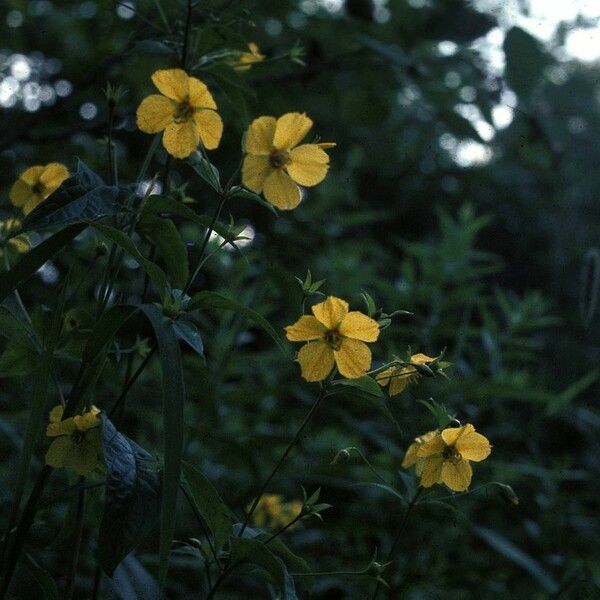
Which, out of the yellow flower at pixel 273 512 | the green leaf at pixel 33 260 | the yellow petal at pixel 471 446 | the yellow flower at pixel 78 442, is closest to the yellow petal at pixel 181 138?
the green leaf at pixel 33 260

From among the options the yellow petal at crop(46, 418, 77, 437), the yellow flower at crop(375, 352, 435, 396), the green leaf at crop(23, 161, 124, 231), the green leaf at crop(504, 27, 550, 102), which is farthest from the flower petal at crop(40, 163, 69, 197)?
the green leaf at crop(504, 27, 550, 102)

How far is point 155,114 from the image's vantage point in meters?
0.68

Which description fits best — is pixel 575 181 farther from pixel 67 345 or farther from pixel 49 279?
pixel 67 345

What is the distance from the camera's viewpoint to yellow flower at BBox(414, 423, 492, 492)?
72 centimetres

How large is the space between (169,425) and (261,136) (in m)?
0.25

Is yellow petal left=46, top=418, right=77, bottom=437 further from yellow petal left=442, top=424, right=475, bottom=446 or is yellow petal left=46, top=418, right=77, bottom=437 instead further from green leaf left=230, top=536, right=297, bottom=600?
yellow petal left=442, top=424, right=475, bottom=446

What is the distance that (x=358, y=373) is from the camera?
0.65m

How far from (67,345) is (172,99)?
0.76ft

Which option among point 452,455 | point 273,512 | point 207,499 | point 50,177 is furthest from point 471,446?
point 273,512

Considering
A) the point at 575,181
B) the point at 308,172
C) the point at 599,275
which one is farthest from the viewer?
the point at 575,181

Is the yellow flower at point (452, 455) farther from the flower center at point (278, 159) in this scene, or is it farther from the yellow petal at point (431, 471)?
the flower center at point (278, 159)

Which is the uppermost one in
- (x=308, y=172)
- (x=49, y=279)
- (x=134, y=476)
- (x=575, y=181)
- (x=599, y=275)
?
(x=308, y=172)

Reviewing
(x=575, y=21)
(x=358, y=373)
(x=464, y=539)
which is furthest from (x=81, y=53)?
(x=358, y=373)

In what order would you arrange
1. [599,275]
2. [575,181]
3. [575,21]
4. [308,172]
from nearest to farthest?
[308,172] < [599,275] < [575,21] < [575,181]
